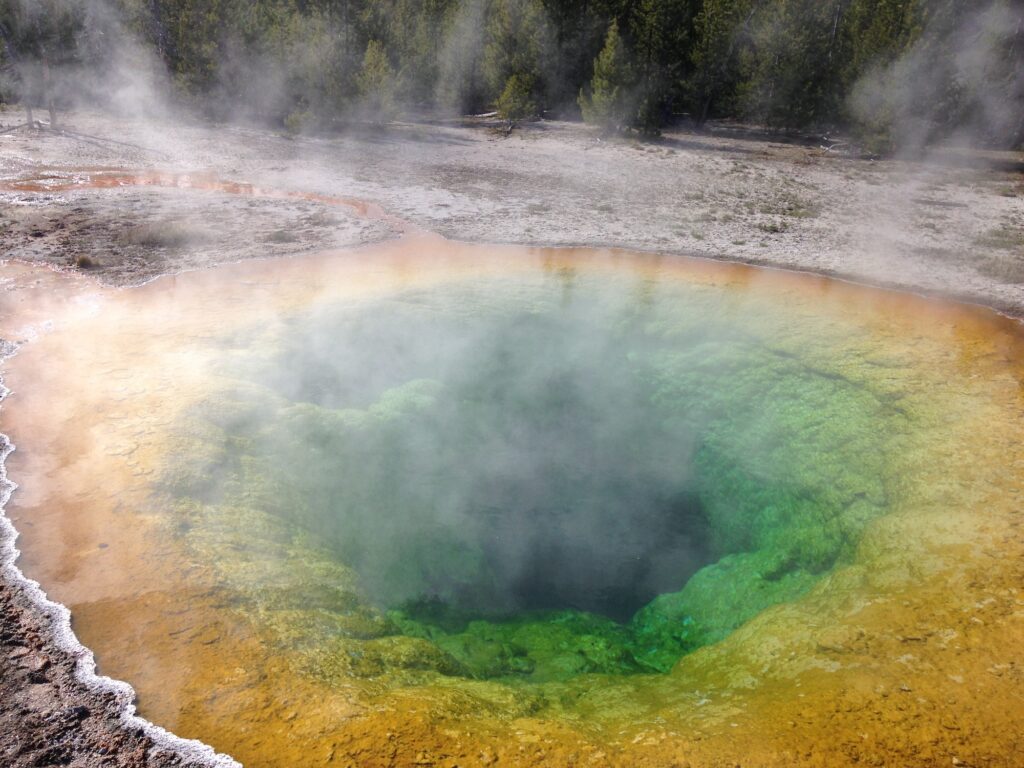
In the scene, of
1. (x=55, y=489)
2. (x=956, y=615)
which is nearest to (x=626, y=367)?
(x=956, y=615)

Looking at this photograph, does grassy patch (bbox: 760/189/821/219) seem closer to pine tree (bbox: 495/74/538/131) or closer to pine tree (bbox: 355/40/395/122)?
pine tree (bbox: 495/74/538/131)

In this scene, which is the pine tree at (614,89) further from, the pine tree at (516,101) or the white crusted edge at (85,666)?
the white crusted edge at (85,666)

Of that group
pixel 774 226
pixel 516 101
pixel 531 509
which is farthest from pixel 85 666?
pixel 516 101

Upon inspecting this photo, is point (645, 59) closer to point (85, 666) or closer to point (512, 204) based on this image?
point (512, 204)

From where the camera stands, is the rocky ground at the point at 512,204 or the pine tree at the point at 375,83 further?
the pine tree at the point at 375,83

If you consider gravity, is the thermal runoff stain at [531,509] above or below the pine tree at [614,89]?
below

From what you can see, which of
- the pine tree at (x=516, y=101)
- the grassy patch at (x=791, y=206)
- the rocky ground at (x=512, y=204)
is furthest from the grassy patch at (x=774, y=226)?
the pine tree at (x=516, y=101)

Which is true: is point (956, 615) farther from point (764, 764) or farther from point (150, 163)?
point (150, 163)
